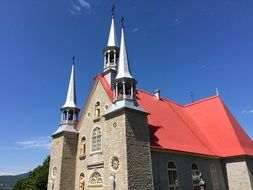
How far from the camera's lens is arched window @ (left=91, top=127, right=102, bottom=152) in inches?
806

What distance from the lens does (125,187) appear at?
A: 1523 cm

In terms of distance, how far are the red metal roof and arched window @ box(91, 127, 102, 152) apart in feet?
10.6

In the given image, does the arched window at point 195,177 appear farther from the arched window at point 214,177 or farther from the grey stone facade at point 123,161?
the arched window at point 214,177

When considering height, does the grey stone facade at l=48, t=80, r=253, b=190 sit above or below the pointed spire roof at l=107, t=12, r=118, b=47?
below

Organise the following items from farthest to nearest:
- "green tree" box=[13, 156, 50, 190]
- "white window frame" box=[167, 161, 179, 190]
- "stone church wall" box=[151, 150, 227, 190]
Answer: "green tree" box=[13, 156, 50, 190]
"white window frame" box=[167, 161, 179, 190]
"stone church wall" box=[151, 150, 227, 190]

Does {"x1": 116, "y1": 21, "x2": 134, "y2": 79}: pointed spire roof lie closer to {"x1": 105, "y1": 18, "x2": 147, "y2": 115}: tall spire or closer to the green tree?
{"x1": 105, "y1": 18, "x2": 147, "y2": 115}: tall spire

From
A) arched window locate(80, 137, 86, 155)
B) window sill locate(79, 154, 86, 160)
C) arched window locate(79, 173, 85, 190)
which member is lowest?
arched window locate(79, 173, 85, 190)

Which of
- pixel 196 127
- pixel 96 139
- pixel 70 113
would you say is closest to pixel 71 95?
pixel 70 113

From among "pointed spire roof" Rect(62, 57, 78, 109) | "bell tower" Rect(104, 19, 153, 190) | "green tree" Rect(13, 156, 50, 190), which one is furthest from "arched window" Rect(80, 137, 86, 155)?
"green tree" Rect(13, 156, 50, 190)

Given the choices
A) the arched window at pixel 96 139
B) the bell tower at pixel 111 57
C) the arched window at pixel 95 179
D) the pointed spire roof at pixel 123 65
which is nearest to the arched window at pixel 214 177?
the arched window at pixel 95 179

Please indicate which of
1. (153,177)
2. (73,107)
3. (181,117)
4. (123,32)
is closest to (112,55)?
(123,32)

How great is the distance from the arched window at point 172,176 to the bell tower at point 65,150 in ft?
28.7

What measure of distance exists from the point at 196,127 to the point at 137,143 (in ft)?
37.9

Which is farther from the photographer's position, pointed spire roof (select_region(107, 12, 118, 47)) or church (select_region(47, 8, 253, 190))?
pointed spire roof (select_region(107, 12, 118, 47))
